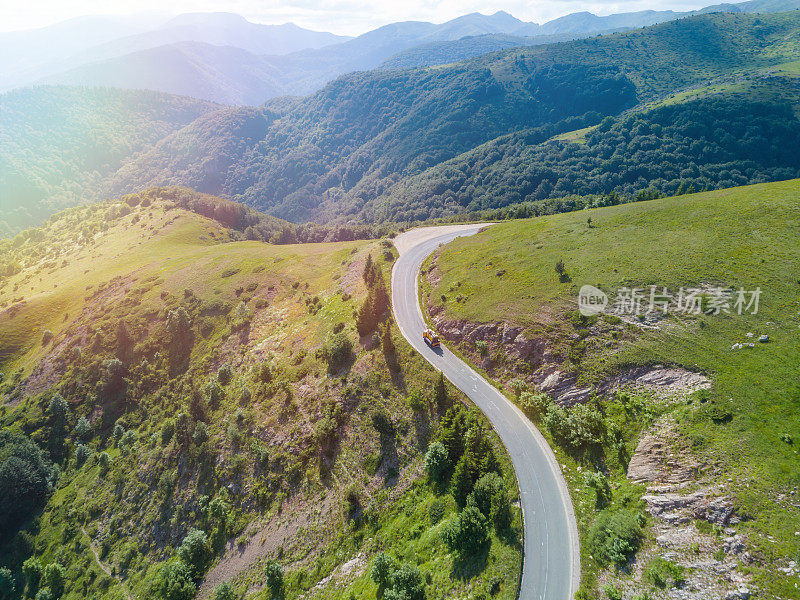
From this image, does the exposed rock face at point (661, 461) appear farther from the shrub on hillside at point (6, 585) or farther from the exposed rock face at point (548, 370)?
the shrub on hillside at point (6, 585)

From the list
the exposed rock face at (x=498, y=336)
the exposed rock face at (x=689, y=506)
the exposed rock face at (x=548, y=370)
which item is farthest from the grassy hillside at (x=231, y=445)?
the exposed rock face at (x=689, y=506)

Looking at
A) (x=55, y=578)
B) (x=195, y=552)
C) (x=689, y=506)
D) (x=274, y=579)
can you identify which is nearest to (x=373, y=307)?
(x=274, y=579)

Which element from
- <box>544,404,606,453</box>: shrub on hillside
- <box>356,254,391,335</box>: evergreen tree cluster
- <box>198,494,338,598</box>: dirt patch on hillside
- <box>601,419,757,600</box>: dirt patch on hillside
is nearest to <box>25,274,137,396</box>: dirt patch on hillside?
<box>198,494,338,598</box>: dirt patch on hillside

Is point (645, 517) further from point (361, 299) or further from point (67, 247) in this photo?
point (67, 247)

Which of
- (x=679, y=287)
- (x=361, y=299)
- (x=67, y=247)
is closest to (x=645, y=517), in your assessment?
(x=679, y=287)

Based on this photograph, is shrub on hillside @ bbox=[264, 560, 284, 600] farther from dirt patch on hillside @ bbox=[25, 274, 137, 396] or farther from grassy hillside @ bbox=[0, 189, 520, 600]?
dirt patch on hillside @ bbox=[25, 274, 137, 396]

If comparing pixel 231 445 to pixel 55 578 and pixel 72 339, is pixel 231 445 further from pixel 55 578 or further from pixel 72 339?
pixel 72 339
